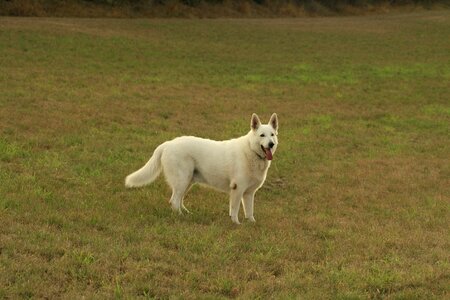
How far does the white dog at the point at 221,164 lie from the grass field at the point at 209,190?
0.56 metres

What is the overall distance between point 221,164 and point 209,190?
2277 mm

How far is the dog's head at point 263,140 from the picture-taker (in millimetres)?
9453

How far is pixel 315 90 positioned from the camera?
26484 millimetres

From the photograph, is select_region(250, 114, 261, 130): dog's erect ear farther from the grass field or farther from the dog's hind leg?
the grass field

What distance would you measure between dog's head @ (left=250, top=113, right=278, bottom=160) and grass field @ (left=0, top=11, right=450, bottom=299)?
121 cm

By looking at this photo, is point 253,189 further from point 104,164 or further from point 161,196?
point 104,164

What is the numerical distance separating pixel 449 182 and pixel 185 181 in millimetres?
7128

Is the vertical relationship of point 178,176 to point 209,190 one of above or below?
above

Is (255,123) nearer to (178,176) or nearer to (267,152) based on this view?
(267,152)

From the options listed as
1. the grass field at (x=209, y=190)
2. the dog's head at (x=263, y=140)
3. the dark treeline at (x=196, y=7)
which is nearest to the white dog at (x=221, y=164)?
the dog's head at (x=263, y=140)

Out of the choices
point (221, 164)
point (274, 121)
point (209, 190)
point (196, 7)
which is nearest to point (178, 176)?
point (221, 164)

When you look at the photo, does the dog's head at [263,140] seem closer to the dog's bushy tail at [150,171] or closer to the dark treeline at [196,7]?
the dog's bushy tail at [150,171]

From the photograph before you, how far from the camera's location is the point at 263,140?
31.1ft

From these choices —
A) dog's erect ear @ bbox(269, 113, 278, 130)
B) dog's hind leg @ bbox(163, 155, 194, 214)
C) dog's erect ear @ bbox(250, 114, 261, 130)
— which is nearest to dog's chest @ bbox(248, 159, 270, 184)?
dog's erect ear @ bbox(250, 114, 261, 130)
